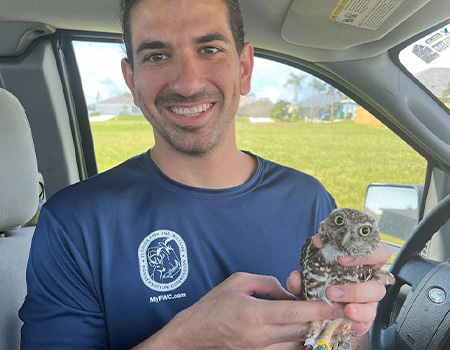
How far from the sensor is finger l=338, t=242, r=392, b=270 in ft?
3.60

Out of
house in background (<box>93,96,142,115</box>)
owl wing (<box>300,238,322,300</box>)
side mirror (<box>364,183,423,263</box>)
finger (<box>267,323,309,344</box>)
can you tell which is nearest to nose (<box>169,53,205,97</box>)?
owl wing (<box>300,238,322,300</box>)

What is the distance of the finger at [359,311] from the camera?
42.6 inches

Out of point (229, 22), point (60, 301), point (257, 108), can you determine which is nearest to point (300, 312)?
point (60, 301)

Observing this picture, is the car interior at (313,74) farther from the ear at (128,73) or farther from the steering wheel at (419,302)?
the ear at (128,73)

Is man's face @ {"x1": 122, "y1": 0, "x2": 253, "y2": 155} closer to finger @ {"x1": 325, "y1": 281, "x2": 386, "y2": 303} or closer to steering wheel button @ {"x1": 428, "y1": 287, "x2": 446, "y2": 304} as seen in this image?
finger @ {"x1": 325, "y1": 281, "x2": 386, "y2": 303}

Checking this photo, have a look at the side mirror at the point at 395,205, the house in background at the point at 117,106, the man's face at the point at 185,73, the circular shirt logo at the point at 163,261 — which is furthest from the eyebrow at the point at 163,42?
the side mirror at the point at 395,205

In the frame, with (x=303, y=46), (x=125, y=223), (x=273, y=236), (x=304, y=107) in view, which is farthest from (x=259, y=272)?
(x=304, y=107)

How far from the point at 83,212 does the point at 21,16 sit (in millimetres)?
1387

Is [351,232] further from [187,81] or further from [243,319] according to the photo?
[187,81]

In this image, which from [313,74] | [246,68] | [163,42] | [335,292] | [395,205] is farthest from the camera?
[395,205]

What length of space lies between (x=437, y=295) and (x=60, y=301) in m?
1.31

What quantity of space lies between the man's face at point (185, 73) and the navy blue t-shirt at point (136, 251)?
164 millimetres

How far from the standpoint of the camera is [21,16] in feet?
8.07

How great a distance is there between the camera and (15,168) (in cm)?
185
